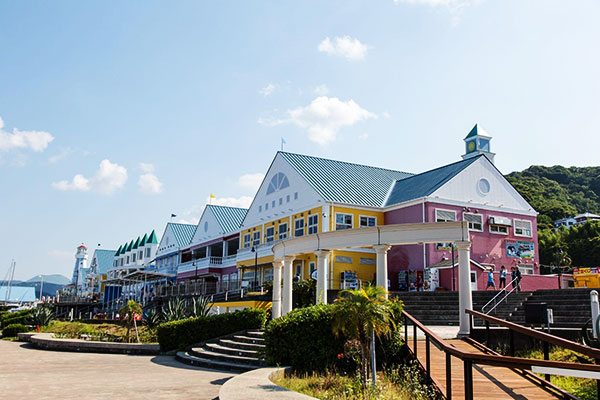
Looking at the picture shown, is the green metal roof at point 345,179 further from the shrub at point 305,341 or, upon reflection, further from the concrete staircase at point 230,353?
the shrub at point 305,341

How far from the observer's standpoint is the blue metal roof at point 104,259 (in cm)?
9656

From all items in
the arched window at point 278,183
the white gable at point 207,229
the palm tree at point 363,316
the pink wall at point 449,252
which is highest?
the arched window at point 278,183

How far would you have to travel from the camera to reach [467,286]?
1473 cm

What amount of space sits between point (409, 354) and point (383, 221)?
23772mm

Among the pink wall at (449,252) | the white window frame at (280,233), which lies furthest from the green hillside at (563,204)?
the white window frame at (280,233)

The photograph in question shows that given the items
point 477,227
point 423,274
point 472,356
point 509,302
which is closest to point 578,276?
point 477,227

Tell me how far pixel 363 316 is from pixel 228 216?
4318 cm

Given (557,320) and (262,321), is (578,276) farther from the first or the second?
(262,321)

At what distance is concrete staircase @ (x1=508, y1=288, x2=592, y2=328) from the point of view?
17450 mm

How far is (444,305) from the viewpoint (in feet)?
67.8

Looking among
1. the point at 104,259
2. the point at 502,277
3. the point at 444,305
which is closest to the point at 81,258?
the point at 104,259

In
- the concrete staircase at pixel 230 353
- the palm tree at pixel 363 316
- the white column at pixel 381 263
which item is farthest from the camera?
the white column at pixel 381 263

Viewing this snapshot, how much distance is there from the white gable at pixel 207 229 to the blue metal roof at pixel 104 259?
49647 millimetres

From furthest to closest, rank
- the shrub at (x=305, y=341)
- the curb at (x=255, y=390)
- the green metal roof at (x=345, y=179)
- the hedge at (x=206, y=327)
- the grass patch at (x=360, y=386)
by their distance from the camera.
Result: the green metal roof at (x=345, y=179) < the hedge at (x=206, y=327) < the shrub at (x=305, y=341) < the grass patch at (x=360, y=386) < the curb at (x=255, y=390)
